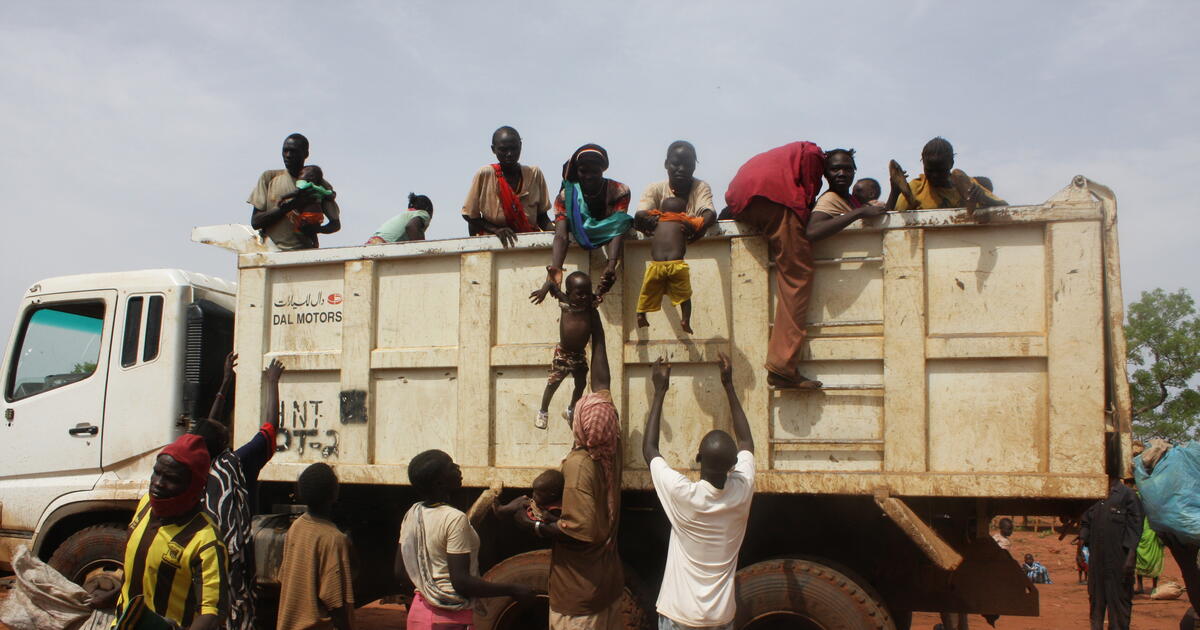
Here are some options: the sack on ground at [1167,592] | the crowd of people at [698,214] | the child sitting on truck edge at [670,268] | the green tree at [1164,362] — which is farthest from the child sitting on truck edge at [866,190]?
the green tree at [1164,362]

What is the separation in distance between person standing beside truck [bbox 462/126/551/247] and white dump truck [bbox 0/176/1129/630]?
1.56 ft

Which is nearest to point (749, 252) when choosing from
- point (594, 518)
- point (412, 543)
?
point (594, 518)

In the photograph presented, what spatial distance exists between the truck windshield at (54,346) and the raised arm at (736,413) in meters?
4.12

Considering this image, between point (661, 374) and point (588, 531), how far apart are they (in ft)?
2.70

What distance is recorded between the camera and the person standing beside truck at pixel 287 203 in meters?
5.36

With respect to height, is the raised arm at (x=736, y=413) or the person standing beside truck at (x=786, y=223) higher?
the person standing beside truck at (x=786, y=223)

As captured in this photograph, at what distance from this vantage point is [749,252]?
407 centimetres

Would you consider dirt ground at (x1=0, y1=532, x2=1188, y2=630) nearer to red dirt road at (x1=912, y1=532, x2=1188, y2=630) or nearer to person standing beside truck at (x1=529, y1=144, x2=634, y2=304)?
red dirt road at (x1=912, y1=532, x2=1188, y2=630)

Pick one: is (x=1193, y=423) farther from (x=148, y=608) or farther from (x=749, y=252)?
(x=148, y=608)

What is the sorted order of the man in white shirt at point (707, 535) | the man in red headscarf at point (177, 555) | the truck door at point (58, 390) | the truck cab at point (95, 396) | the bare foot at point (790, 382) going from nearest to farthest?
the man in red headscarf at point (177, 555)
the man in white shirt at point (707, 535)
the bare foot at point (790, 382)
the truck cab at point (95, 396)
the truck door at point (58, 390)

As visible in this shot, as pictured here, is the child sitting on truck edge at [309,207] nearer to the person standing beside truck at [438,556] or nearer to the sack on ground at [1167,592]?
the person standing beside truck at [438,556]

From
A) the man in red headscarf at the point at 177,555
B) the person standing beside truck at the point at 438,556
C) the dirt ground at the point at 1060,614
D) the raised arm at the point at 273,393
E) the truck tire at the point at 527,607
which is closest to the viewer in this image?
the man in red headscarf at the point at 177,555

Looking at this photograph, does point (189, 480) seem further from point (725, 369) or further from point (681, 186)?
point (681, 186)

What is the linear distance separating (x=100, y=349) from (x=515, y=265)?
2947 millimetres
